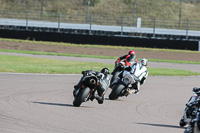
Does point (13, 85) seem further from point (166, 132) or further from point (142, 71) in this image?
point (166, 132)

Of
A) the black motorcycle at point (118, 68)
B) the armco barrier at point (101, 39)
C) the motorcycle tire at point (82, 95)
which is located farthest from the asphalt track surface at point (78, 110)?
the armco barrier at point (101, 39)

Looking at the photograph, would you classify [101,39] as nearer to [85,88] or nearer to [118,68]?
[118,68]

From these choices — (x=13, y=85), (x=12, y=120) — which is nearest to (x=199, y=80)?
(x=13, y=85)

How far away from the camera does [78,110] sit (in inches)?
394

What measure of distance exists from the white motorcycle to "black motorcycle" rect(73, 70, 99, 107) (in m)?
1.50

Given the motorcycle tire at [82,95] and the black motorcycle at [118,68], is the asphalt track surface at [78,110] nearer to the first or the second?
the motorcycle tire at [82,95]

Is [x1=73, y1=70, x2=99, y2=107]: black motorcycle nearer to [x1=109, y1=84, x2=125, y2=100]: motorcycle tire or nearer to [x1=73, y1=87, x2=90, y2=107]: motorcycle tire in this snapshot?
[x1=73, y1=87, x2=90, y2=107]: motorcycle tire

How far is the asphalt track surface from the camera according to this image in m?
8.09

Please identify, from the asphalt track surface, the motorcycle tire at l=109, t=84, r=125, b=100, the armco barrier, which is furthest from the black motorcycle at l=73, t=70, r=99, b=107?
the armco barrier

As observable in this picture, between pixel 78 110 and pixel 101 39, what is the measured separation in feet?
78.9

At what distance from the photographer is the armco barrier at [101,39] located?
33250 millimetres

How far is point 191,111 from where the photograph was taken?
804 cm

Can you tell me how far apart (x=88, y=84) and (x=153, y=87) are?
564cm

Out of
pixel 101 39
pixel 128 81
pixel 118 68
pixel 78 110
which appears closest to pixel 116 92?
pixel 128 81
